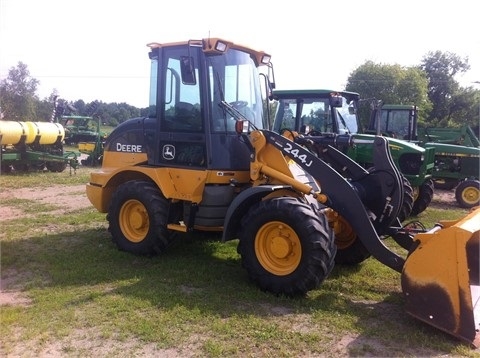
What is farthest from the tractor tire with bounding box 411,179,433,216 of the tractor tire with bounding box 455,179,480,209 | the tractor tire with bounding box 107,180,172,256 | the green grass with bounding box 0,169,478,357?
the tractor tire with bounding box 107,180,172,256

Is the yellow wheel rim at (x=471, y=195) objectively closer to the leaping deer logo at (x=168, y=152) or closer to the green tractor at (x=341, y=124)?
the green tractor at (x=341, y=124)

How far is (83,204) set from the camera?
977 cm

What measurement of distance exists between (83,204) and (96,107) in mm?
15339

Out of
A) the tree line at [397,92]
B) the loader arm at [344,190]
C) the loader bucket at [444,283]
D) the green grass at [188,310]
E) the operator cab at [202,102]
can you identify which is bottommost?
the green grass at [188,310]

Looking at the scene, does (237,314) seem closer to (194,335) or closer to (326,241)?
(194,335)

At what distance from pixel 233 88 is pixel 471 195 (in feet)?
26.2

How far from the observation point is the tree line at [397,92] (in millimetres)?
30125

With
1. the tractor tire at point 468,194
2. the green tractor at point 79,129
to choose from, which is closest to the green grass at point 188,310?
the tractor tire at point 468,194

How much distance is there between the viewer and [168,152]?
6.03 m

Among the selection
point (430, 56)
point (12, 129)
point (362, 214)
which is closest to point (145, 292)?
point (362, 214)

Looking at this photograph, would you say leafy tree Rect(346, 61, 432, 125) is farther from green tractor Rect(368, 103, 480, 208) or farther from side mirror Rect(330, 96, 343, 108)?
side mirror Rect(330, 96, 343, 108)

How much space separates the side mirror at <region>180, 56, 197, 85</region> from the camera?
5.40m

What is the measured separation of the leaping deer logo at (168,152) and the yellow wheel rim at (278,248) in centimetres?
180

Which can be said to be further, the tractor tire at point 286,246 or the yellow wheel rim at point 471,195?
the yellow wheel rim at point 471,195
